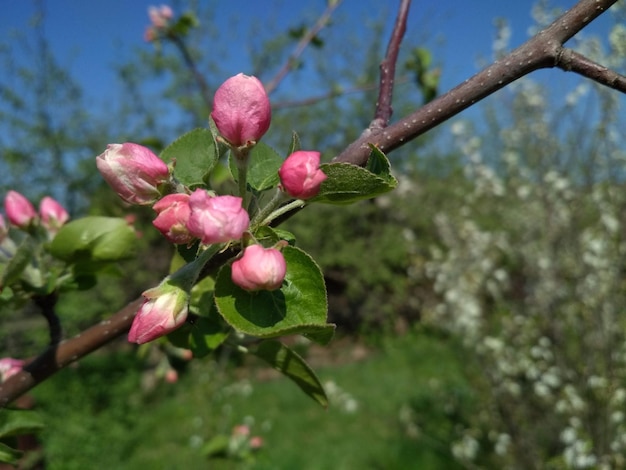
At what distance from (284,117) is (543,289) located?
5.67m

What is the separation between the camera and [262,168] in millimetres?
609

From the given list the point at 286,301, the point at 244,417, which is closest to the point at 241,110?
the point at 286,301

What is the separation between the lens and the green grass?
376 cm

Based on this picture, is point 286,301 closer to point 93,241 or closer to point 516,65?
point 516,65

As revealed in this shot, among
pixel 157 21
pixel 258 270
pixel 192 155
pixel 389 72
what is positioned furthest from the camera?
pixel 157 21

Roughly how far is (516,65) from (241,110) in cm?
25

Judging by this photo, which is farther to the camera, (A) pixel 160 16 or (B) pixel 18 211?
(A) pixel 160 16

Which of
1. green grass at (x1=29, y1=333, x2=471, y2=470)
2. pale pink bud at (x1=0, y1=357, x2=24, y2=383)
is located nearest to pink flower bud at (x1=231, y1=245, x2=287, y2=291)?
pale pink bud at (x1=0, y1=357, x2=24, y2=383)

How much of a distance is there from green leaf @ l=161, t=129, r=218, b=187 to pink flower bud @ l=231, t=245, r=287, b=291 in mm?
153

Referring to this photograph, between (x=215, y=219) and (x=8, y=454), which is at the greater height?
(x=215, y=219)

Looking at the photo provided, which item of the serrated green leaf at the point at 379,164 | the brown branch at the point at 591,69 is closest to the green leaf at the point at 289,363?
the serrated green leaf at the point at 379,164

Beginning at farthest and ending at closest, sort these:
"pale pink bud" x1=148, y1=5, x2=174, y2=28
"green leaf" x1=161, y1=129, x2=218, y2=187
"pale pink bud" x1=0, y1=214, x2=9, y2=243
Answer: "pale pink bud" x1=148, y1=5, x2=174, y2=28, "pale pink bud" x1=0, y1=214, x2=9, y2=243, "green leaf" x1=161, y1=129, x2=218, y2=187

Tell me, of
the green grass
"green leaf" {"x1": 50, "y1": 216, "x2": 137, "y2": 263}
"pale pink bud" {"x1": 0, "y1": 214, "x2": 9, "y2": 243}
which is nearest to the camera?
"green leaf" {"x1": 50, "y1": 216, "x2": 137, "y2": 263}

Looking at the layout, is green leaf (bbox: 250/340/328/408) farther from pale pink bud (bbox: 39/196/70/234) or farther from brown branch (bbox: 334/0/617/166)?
pale pink bud (bbox: 39/196/70/234)
